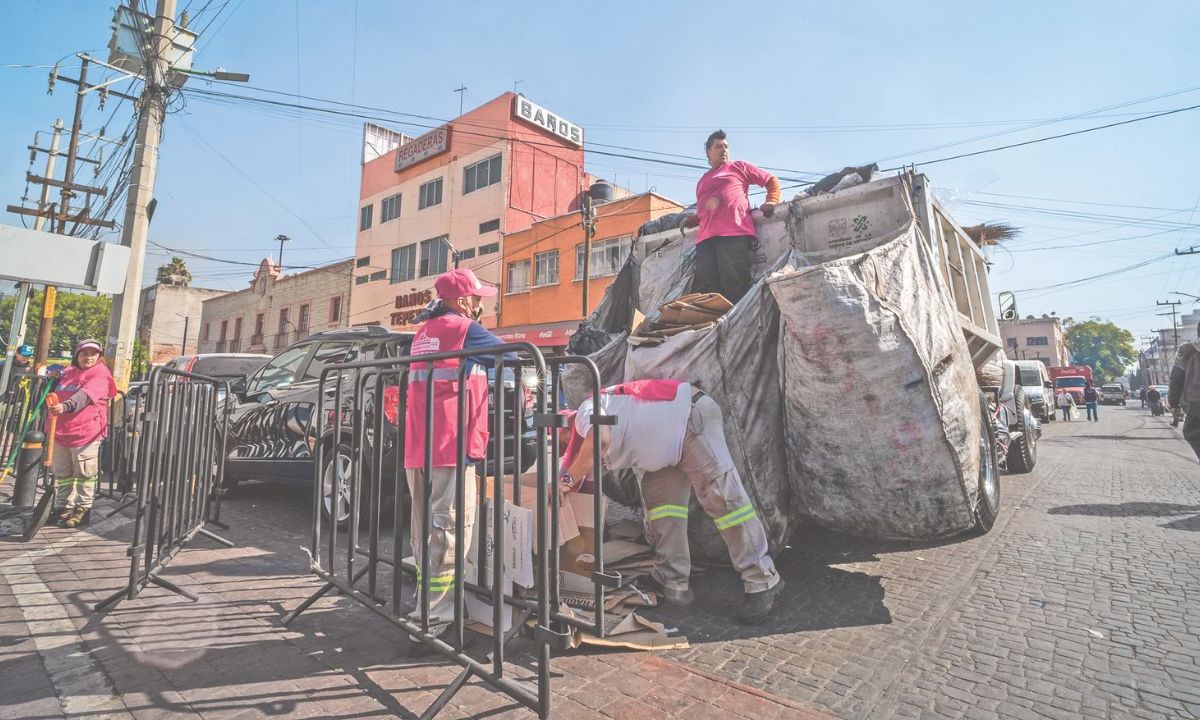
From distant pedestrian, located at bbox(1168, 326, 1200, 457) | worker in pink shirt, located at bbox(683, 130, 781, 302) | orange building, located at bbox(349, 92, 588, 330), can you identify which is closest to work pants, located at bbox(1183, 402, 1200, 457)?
distant pedestrian, located at bbox(1168, 326, 1200, 457)

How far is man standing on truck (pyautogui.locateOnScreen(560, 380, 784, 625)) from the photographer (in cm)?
314

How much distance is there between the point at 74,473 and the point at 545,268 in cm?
1760

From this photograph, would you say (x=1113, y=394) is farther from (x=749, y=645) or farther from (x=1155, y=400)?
(x=749, y=645)

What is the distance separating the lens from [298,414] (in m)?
5.45

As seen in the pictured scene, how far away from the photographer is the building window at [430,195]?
27.1 metres

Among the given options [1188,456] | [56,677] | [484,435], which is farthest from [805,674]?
[1188,456]

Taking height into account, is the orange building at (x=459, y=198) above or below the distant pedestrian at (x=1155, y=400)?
above

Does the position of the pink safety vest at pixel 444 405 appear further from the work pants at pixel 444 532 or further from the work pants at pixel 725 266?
the work pants at pixel 725 266

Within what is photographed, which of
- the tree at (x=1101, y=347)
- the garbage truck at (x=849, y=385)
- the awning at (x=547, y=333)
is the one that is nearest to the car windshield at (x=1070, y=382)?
the awning at (x=547, y=333)

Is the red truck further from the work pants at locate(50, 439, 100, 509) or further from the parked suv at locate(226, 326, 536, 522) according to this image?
the work pants at locate(50, 439, 100, 509)

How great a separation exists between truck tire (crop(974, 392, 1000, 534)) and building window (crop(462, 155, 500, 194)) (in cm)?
2232

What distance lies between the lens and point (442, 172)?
27.0 m

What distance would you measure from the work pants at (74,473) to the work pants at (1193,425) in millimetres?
10824

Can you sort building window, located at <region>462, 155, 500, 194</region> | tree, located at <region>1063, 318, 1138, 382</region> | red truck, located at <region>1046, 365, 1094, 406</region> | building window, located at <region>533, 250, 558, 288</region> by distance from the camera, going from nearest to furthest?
building window, located at <region>533, 250, 558, 288</region> < building window, located at <region>462, 155, 500, 194</region> < red truck, located at <region>1046, 365, 1094, 406</region> < tree, located at <region>1063, 318, 1138, 382</region>
